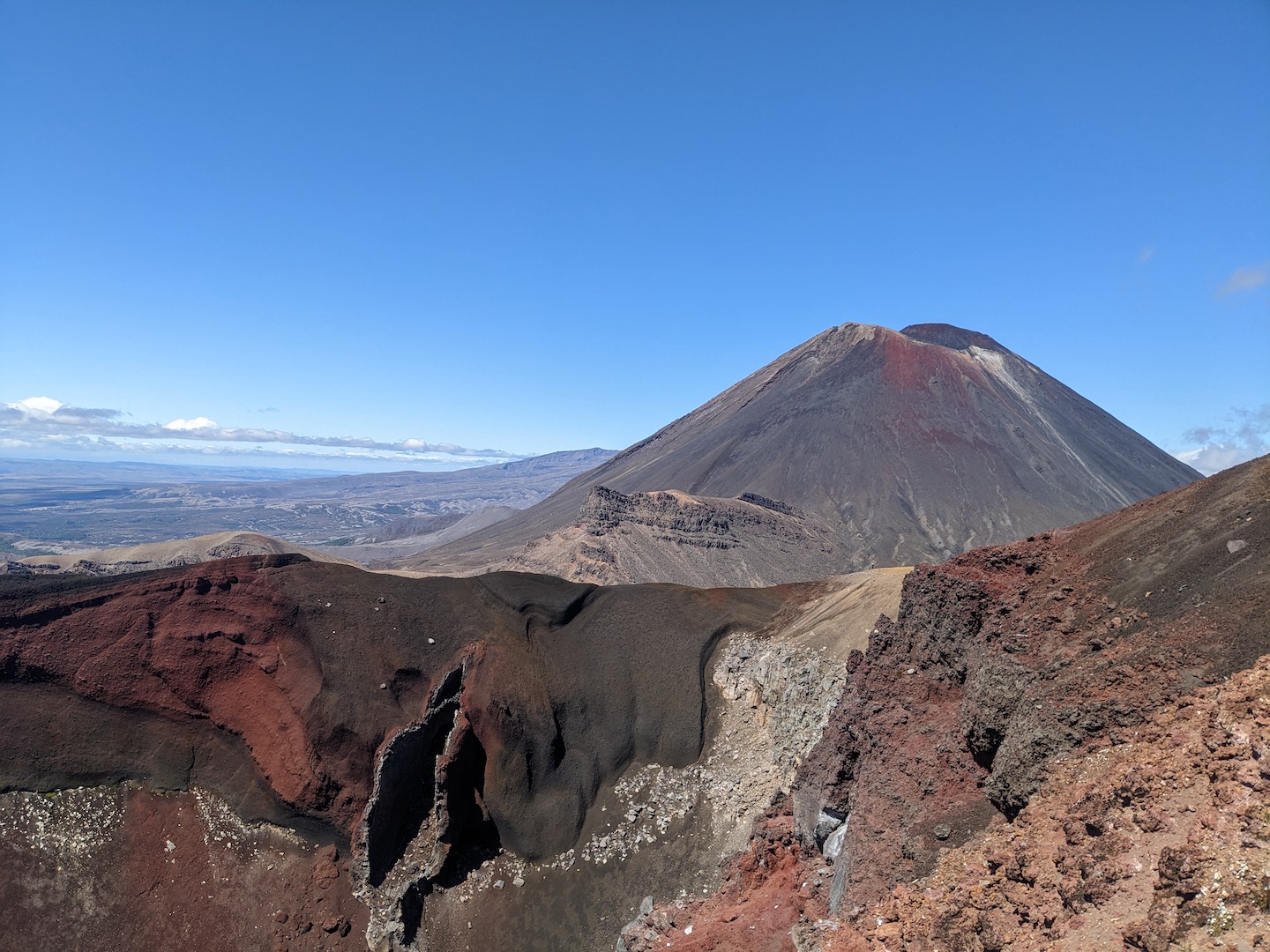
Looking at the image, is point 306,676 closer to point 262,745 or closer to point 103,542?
point 262,745

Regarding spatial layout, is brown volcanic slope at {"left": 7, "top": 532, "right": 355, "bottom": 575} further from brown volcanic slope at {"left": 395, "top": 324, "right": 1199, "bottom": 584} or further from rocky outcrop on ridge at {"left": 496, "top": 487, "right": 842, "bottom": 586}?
rocky outcrop on ridge at {"left": 496, "top": 487, "right": 842, "bottom": 586}

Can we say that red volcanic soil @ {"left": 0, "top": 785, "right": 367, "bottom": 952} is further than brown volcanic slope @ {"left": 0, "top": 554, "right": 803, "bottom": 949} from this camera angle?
No

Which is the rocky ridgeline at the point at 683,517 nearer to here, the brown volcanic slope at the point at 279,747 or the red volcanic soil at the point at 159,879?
the brown volcanic slope at the point at 279,747

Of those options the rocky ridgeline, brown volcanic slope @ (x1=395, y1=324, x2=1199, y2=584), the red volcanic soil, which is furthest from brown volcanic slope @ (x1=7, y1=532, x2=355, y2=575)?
the red volcanic soil

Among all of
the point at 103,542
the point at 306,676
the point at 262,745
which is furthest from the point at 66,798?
the point at 103,542

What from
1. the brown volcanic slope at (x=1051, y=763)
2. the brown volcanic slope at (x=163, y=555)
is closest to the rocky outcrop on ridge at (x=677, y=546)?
the brown volcanic slope at (x=163, y=555)

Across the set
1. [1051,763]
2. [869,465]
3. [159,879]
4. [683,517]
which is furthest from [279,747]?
[869,465]
